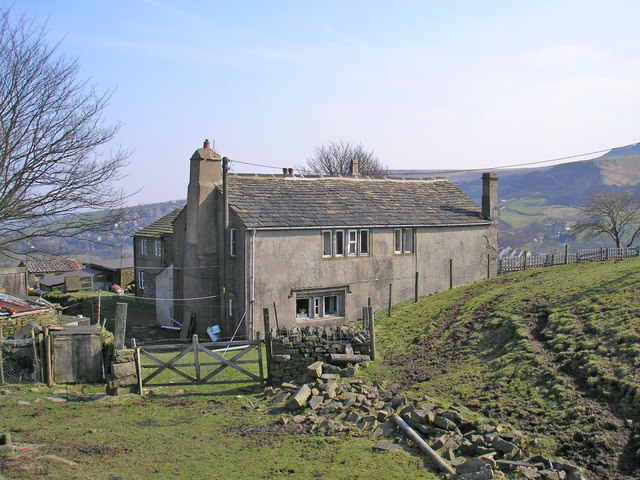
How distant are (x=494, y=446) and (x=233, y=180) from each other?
20394mm

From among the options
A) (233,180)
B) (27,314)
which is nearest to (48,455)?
(27,314)

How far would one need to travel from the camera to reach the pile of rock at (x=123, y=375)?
50.4 ft

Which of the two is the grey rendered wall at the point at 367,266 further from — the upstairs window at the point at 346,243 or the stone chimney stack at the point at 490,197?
the stone chimney stack at the point at 490,197

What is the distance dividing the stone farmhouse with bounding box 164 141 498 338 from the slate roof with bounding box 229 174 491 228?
0.21 feet

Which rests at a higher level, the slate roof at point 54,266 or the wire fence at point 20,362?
the wire fence at point 20,362

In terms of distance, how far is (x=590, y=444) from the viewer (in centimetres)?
993

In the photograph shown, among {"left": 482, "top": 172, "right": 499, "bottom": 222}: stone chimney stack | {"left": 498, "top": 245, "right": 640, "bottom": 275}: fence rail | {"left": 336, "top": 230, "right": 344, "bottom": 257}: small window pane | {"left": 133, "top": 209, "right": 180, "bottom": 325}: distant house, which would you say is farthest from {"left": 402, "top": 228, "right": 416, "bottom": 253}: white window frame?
{"left": 133, "top": 209, "right": 180, "bottom": 325}: distant house

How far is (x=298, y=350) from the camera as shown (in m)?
16.4

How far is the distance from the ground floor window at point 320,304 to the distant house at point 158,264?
8.77 m

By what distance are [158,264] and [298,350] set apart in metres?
23.9

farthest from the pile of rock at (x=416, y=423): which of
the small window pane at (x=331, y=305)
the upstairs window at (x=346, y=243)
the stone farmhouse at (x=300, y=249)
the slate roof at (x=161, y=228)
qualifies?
the slate roof at (x=161, y=228)

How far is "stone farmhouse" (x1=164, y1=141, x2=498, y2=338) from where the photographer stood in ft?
82.1

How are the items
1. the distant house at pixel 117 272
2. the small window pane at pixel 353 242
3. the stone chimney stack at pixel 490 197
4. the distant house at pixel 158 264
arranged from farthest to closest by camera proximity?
the distant house at pixel 117 272 < the stone chimney stack at pixel 490 197 < the distant house at pixel 158 264 < the small window pane at pixel 353 242

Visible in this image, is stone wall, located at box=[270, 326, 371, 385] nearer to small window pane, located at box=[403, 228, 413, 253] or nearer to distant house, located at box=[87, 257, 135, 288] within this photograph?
small window pane, located at box=[403, 228, 413, 253]
